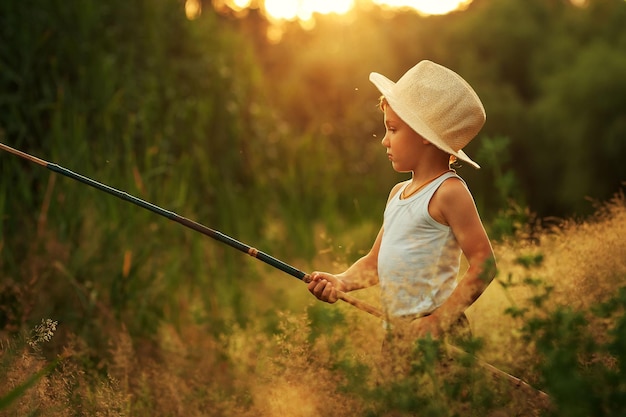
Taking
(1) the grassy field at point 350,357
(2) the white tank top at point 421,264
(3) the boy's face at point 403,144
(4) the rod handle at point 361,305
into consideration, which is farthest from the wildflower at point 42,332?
(3) the boy's face at point 403,144

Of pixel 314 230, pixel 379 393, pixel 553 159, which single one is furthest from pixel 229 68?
pixel 379 393

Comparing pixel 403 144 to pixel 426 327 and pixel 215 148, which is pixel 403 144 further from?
pixel 215 148

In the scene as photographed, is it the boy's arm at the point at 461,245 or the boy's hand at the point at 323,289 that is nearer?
the boy's arm at the point at 461,245

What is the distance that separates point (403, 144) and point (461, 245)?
0.35 m

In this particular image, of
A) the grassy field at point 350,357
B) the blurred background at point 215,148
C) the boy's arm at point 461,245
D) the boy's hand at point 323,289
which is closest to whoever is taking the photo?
the grassy field at point 350,357

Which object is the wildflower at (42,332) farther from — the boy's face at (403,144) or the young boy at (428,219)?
the boy's face at (403,144)

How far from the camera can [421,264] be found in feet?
8.48

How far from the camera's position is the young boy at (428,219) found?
250 centimetres

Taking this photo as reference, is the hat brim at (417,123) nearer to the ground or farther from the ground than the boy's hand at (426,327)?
farther from the ground

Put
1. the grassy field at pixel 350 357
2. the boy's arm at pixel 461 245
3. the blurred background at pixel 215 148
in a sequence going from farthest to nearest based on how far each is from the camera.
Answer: the blurred background at pixel 215 148
the boy's arm at pixel 461 245
the grassy field at pixel 350 357

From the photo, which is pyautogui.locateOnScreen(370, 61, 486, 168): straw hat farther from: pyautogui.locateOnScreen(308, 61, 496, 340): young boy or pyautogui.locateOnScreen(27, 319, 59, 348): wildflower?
pyautogui.locateOnScreen(27, 319, 59, 348): wildflower

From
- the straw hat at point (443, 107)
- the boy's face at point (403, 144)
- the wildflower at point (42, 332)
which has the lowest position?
the wildflower at point (42, 332)

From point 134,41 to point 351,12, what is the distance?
116 inches

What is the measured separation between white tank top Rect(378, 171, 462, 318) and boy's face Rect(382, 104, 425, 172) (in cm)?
11
